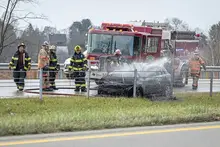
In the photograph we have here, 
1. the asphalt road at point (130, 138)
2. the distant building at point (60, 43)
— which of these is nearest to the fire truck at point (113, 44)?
the asphalt road at point (130, 138)

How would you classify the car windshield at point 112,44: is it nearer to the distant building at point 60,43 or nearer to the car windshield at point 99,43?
the car windshield at point 99,43

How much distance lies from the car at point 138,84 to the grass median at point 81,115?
0.76 m

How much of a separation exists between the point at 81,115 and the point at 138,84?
188 inches

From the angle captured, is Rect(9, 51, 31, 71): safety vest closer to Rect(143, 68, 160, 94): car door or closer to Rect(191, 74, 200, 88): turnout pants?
Rect(143, 68, 160, 94): car door

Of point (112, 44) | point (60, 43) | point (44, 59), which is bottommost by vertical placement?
point (44, 59)

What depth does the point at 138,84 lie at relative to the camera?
13203 mm

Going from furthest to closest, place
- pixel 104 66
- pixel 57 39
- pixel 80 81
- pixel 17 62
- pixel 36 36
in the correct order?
pixel 57 39 < pixel 36 36 < pixel 104 66 < pixel 17 62 < pixel 80 81

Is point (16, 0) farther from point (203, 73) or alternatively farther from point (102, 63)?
point (203, 73)

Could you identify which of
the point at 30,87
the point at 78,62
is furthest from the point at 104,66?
the point at 30,87

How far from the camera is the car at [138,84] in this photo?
13.2 metres

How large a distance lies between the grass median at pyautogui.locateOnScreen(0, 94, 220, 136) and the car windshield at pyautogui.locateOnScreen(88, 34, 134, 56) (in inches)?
183

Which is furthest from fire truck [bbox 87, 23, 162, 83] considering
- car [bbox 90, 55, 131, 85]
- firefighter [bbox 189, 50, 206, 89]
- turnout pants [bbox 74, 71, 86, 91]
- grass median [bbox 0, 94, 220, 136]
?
grass median [bbox 0, 94, 220, 136]

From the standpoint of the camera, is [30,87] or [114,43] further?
[114,43]

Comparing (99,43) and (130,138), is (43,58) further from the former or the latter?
(130,138)
